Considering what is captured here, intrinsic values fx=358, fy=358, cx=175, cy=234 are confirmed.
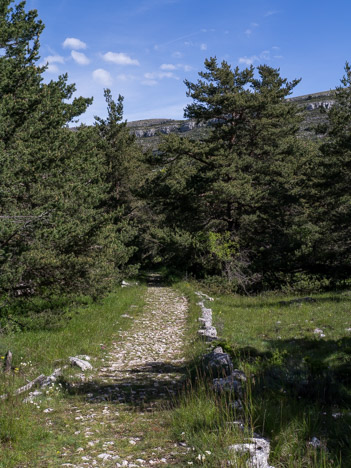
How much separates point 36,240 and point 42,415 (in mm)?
5252

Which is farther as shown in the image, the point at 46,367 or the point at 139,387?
the point at 46,367

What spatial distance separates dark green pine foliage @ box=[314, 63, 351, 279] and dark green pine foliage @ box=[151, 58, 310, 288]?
1616 millimetres

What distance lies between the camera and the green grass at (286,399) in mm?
4180

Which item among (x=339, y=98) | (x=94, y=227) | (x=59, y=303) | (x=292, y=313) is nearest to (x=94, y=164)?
(x=94, y=227)

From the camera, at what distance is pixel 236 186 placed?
22719mm

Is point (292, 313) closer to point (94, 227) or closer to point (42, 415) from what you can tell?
point (94, 227)

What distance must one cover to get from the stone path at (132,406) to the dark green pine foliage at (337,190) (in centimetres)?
1379

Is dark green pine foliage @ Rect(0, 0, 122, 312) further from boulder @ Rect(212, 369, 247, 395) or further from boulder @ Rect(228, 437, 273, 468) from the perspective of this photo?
boulder @ Rect(228, 437, 273, 468)

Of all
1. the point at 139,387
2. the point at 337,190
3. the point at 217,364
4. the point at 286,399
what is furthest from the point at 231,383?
the point at 337,190

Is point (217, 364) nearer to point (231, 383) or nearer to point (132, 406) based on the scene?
point (231, 383)

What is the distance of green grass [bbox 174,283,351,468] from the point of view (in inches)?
165

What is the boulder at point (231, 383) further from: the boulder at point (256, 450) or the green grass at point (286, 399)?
the boulder at point (256, 450)

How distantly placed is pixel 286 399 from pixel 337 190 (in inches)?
690

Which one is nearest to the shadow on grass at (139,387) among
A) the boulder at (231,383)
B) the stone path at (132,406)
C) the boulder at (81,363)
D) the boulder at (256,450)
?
the stone path at (132,406)
